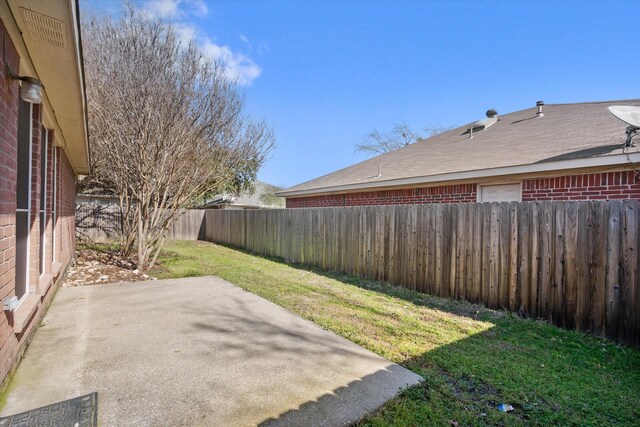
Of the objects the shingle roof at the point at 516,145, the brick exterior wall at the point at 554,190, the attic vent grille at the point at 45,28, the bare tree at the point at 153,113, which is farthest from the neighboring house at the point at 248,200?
the attic vent grille at the point at 45,28

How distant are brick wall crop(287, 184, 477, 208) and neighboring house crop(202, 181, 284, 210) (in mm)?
8133

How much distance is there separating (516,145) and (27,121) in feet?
29.5

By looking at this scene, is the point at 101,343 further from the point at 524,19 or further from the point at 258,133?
the point at 524,19

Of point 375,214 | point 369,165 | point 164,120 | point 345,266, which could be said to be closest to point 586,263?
point 375,214

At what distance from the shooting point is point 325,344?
3717 millimetres

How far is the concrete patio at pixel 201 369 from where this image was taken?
7.89ft

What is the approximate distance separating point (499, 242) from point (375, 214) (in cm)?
292

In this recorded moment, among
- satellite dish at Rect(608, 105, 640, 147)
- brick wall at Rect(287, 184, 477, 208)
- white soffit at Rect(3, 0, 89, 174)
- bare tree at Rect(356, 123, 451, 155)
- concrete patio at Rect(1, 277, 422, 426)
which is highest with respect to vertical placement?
bare tree at Rect(356, 123, 451, 155)

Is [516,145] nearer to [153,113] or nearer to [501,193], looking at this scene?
[501,193]

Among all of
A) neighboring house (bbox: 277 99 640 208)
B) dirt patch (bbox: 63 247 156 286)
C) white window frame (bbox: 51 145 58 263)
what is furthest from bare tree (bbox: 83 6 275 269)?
neighboring house (bbox: 277 99 640 208)

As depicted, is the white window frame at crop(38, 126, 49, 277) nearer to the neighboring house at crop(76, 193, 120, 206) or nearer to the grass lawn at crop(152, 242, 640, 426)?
the grass lawn at crop(152, 242, 640, 426)

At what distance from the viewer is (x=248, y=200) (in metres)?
34.6

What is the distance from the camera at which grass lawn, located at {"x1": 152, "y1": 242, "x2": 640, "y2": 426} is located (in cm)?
256

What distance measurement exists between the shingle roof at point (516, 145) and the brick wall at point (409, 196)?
1.35ft
